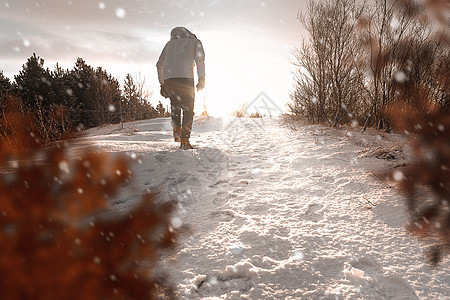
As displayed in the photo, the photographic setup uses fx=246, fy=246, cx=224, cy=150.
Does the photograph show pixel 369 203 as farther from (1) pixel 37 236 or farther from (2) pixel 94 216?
(1) pixel 37 236

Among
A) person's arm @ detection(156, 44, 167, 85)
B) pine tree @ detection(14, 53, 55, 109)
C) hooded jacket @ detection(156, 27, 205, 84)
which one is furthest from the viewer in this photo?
pine tree @ detection(14, 53, 55, 109)

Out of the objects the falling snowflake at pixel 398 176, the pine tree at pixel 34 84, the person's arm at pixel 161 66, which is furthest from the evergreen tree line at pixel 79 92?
the falling snowflake at pixel 398 176

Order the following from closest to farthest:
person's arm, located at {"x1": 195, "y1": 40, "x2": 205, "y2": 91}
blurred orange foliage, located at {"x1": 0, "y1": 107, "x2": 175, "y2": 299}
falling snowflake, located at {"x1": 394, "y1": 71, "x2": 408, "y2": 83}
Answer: blurred orange foliage, located at {"x1": 0, "y1": 107, "x2": 175, "y2": 299} → person's arm, located at {"x1": 195, "y1": 40, "x2": 205, "y2": 91} → falling snowflake, located at {"x1": 394, "y1": 71, "x2": 408, "y2": 83}

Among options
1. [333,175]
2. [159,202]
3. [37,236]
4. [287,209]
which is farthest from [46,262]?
[333,175]

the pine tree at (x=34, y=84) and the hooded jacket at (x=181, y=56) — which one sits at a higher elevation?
the pine tree at (x=34, y=84)

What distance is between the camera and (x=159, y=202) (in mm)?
2295

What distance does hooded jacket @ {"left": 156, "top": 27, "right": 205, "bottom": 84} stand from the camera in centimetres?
387

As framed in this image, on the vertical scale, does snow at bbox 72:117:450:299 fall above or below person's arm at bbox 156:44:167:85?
below

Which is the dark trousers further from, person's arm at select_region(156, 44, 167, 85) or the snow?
the snow

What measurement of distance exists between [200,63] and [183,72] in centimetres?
35

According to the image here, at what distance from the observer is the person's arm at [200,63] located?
13.1 ft

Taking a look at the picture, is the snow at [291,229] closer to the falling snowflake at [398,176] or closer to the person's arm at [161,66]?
the falling snowflake at [398,176]

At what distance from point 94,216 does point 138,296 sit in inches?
38.7

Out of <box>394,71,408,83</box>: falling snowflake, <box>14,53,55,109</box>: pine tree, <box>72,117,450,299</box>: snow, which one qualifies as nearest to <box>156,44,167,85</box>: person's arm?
<box>72,117,450,299</box>: snow
